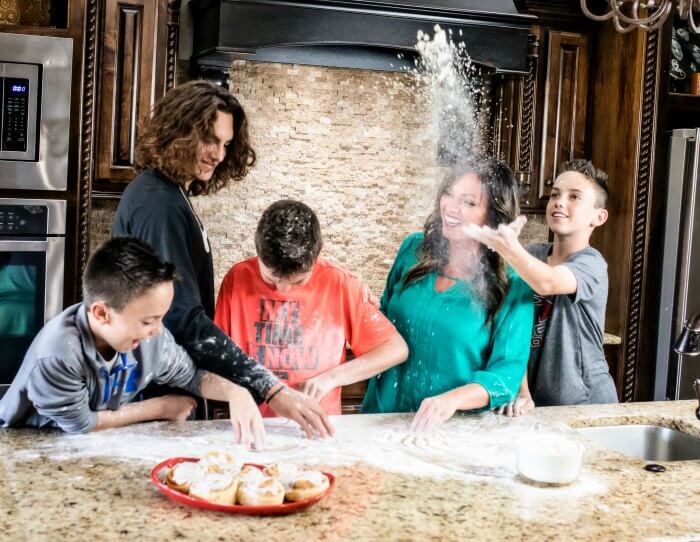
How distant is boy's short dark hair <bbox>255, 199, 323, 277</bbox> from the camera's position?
1.97 m

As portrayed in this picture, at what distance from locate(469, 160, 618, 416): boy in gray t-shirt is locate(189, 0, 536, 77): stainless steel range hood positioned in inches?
31.2

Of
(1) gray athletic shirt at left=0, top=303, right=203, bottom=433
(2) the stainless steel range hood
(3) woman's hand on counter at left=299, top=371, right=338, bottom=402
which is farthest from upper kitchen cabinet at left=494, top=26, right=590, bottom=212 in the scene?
(1) gray athletic shirt at left=0, top=303, right=203, bottom=433

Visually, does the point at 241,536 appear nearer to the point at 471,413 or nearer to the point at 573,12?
the point at 471,413

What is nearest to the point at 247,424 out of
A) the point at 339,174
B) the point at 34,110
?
the point at 339,174

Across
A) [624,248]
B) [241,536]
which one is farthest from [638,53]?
[241,536]

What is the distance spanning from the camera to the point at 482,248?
2076mm

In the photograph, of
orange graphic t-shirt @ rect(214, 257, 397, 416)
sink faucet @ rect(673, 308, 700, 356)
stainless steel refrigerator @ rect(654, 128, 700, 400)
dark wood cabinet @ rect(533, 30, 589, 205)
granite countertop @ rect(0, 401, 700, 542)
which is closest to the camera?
granite countertop @ rect(0, 401, 700, 542)

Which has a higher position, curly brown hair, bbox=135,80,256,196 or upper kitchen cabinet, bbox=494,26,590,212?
upper kitchen cabinet, bbox=494,26,590,212

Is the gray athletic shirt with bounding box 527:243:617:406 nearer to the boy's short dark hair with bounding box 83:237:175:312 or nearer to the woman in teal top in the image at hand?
the woman in teal top

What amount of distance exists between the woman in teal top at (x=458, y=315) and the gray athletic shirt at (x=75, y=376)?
563mm

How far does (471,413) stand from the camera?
1958 mm

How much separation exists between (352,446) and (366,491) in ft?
0.81

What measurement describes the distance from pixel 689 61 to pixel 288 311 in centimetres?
231

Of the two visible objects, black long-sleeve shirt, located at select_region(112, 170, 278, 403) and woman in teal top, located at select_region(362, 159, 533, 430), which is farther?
woman in teal top, located at select_region(362, 159, 533, 430)
